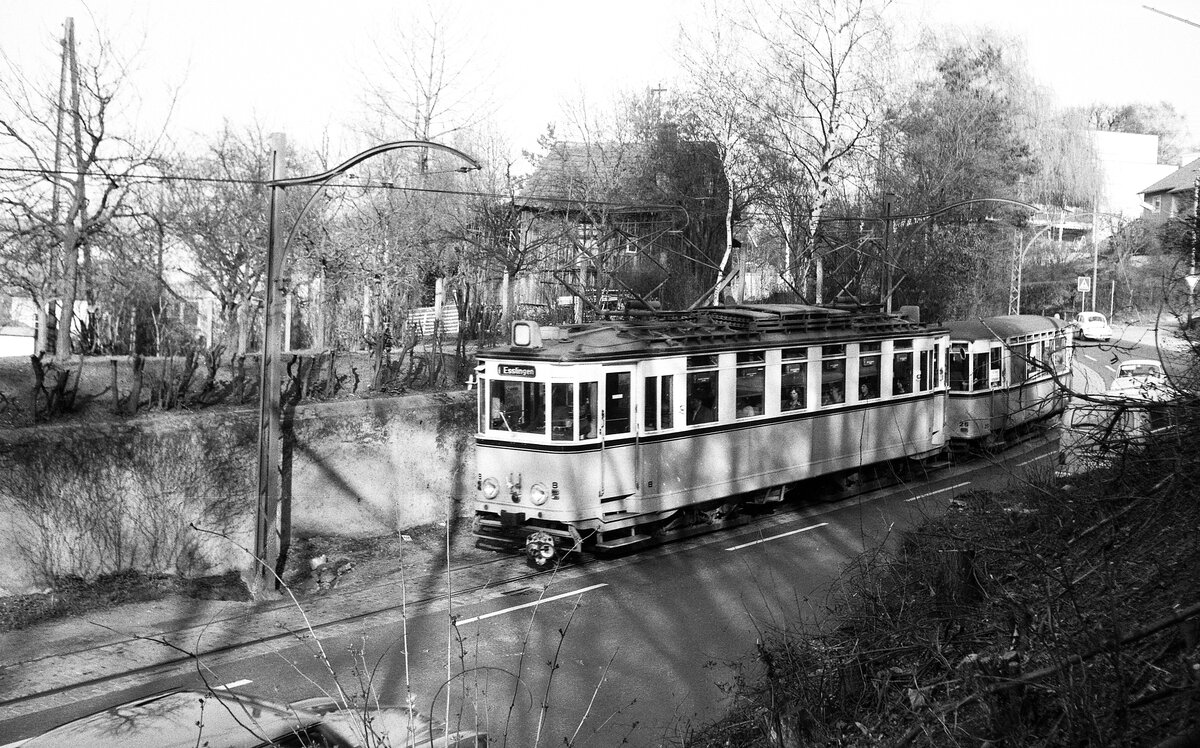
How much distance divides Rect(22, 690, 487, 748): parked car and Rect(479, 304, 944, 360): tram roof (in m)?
7.95

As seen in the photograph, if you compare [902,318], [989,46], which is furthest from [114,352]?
[989,46]

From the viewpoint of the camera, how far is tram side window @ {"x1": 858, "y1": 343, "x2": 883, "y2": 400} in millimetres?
18469

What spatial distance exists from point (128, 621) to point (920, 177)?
31960 mm

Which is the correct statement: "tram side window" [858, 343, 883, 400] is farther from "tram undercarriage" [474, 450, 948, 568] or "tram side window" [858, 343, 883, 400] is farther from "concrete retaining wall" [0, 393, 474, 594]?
"concrete retaining wall" [0, 393, 474, 594]

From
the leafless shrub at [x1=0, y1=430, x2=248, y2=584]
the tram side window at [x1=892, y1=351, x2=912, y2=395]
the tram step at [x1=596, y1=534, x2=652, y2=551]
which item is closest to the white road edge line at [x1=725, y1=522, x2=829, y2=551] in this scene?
the tram step at [x1=596, y1=534, x2=652, y2=551]

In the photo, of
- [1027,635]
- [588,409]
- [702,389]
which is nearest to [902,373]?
[702,389]

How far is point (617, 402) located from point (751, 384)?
288 cm

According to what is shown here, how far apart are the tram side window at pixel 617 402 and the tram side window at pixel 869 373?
6.00m

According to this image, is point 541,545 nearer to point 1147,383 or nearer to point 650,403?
point 650,403

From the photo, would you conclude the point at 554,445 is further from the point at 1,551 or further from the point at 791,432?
the point at 1,551

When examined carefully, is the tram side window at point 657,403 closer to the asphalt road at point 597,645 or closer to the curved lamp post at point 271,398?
the asphalt road at point 597,645

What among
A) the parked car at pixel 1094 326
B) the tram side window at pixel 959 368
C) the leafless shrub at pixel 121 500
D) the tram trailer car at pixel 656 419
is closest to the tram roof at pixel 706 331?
the tram trailer car at pixel 656 419

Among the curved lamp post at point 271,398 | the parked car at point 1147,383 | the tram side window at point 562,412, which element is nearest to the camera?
the parked car at point 1147,383

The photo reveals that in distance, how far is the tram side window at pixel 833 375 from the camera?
17.5m
